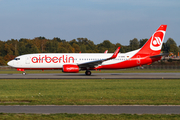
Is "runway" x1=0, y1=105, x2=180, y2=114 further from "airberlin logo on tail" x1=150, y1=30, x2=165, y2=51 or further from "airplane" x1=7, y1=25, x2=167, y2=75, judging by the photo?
"airberlin logo on tail" x1=150, y1=30, x2=165, y2=51

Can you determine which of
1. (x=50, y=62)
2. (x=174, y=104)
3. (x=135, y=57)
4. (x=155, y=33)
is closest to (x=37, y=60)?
(x=50, y=62)

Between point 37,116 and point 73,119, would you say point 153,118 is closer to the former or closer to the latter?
point 73,119

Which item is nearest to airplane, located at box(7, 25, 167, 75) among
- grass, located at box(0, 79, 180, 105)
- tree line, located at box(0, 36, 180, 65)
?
grass, located at box(0, 79, 180, 105)

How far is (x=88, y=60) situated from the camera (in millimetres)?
40000

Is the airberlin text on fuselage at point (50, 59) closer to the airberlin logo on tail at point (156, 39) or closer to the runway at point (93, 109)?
the airberlin logo on tail at point (156, 39)

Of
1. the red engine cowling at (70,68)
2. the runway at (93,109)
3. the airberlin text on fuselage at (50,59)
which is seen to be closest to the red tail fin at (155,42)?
the red engine cowling at (70,68)

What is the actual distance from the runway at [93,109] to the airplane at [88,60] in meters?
24.5

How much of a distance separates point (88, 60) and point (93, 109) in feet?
93.7

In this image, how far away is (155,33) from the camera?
138 ft

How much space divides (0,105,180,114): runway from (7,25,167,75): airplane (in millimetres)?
24545

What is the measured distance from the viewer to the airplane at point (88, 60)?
1521 inches

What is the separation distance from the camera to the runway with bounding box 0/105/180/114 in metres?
10.8

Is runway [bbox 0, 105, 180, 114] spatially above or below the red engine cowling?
below

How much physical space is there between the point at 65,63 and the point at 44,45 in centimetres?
10117
